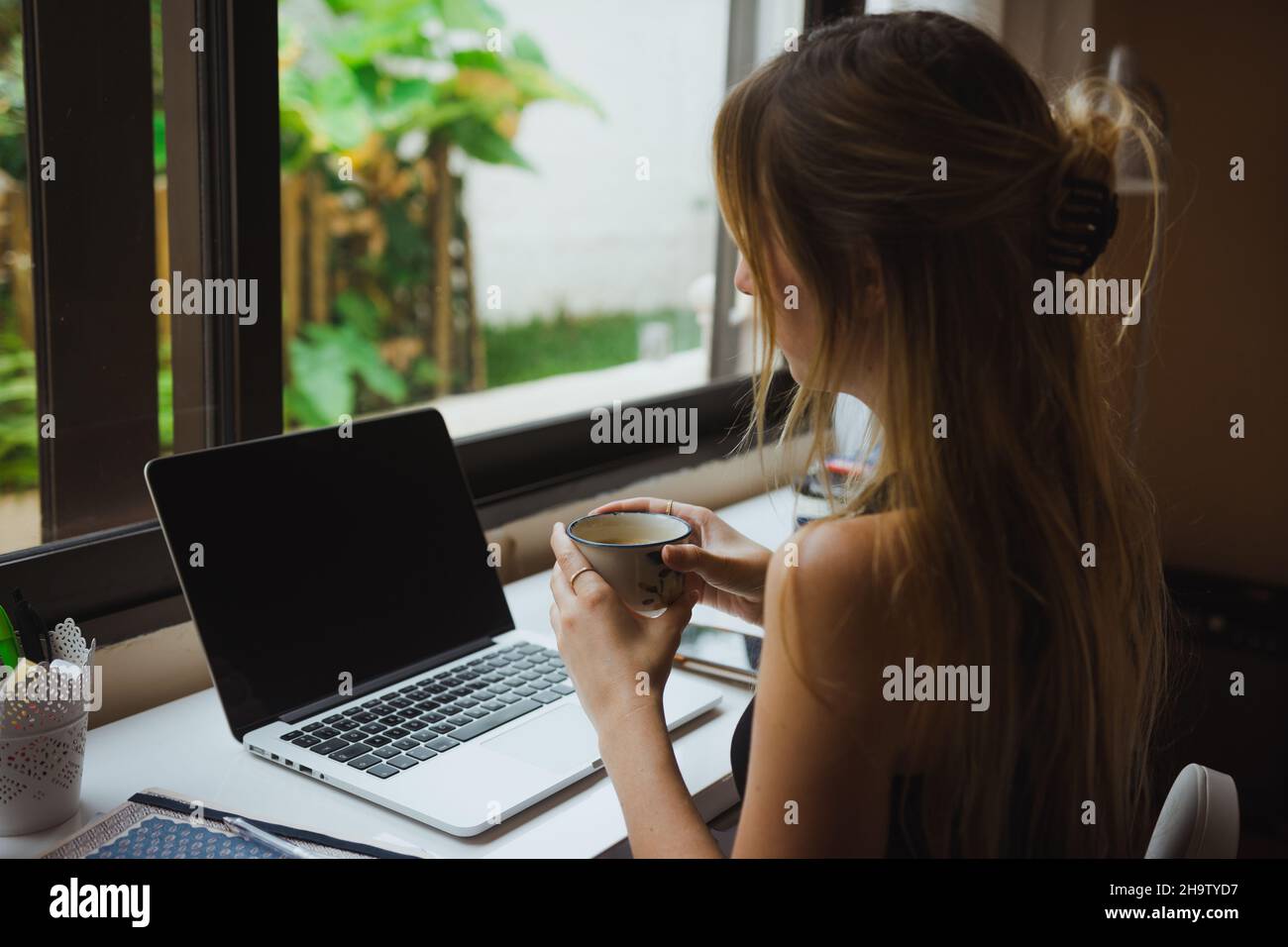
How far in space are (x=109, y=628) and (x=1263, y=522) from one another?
2.34 meters

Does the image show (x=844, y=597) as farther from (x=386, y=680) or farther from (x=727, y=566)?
(x=386, y=680)

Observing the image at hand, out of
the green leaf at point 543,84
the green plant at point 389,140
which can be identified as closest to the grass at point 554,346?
the green plant at point 389,140

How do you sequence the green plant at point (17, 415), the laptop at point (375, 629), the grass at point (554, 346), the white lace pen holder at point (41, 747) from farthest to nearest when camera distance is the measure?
the grass at point (554, 346)
the green plant at point (17, 415)
the laptop at point (375, 629)
the white lace pen holder at point (41, 747)

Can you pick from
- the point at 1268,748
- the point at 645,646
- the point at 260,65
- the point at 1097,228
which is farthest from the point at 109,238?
the point at 1268,748

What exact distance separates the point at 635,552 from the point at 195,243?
2.20 ft

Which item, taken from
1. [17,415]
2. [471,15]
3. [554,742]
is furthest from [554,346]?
[554,742]

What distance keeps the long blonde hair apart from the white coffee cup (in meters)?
0.18

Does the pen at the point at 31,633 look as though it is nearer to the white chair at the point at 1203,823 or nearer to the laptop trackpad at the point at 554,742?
the laptop trackpad at the point at 554,742

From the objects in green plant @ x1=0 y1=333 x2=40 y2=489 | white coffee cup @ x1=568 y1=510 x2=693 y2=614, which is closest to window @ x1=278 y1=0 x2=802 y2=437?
green plant @ x1=0 y1=333 x2=40 y2=489

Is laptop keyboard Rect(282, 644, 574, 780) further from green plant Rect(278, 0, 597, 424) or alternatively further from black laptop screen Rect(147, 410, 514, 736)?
green plant Rect(278, 0, 597, 424)

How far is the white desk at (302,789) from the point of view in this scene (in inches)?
33.4

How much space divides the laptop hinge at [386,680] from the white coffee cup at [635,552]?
0.29 m

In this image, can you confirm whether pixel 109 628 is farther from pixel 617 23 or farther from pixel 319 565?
pixel 617 23

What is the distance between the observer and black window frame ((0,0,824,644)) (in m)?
1.10
